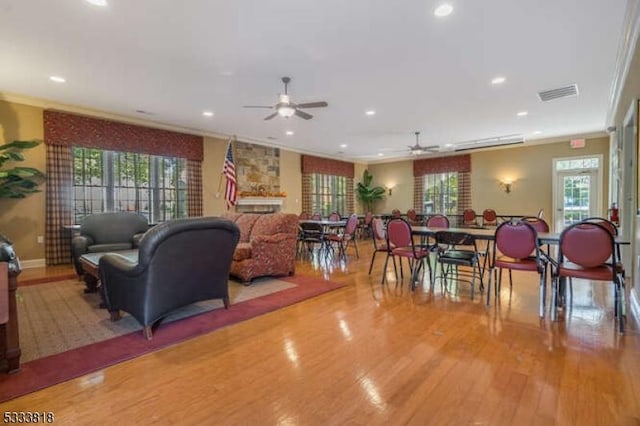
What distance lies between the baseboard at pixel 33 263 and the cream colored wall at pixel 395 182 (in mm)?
10255

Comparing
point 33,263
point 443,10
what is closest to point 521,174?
point 443,10

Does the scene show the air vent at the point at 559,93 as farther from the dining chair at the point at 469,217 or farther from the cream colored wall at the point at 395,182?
the cream colored wall at the point at 395,182

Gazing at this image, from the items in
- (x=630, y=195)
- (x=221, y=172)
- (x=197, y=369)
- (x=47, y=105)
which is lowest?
(x=197, y=369)

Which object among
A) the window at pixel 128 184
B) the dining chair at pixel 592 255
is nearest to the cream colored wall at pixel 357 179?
the window at pixel 128 184

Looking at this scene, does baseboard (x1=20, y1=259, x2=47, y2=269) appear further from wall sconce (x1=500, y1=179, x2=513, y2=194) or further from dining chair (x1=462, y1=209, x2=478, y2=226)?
wall sconce (x1=500, y1=179, x2=513, y2=194)

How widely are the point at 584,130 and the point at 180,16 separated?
9336mm

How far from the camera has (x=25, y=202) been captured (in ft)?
18.0

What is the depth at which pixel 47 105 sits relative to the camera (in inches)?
221

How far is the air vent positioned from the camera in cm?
499

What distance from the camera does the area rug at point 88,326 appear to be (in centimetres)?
218

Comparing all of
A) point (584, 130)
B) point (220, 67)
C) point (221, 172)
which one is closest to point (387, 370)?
point (220, 67)

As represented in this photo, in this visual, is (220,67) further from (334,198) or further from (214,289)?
(334,198)

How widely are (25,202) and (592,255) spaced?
8.00 metres

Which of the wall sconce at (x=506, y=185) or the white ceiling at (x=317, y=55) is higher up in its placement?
the white ceiling at (x=317, y=55)
